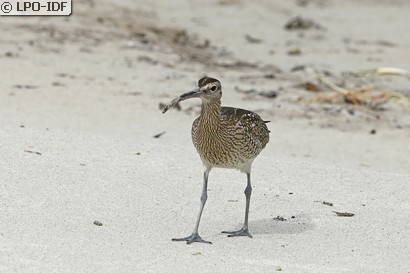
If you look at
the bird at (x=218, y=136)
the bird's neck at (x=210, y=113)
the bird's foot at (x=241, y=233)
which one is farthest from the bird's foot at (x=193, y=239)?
the bird's neck at (x=210, y=113)

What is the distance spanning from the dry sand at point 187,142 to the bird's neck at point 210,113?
0.71 meters

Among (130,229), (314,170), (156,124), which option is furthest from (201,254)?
(156,124)

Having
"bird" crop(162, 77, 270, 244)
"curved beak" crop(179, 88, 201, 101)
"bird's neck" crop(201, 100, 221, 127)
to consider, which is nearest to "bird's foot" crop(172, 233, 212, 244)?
"bird" crop(162, 77, 270, 244)

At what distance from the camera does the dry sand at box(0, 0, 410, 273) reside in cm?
584

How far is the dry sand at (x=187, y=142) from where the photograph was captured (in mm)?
5844

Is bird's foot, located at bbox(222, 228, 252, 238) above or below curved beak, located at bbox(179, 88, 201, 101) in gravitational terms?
below

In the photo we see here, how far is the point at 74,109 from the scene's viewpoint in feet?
34.4

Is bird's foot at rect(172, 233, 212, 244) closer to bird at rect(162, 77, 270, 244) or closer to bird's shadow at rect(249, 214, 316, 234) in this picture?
bird at rect(162, 77, 270, 244)

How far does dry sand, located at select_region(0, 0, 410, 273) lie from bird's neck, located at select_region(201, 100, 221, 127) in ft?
2.33

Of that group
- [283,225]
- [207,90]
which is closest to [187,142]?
[283,225]

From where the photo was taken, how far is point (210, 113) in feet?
20.4

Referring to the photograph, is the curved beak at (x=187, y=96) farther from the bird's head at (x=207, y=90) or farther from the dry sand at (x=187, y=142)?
the dry sand at (x=187, y=142)

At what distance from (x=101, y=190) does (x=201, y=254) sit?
121cm

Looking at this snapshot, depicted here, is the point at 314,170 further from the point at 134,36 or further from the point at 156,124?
the point at 134,36
